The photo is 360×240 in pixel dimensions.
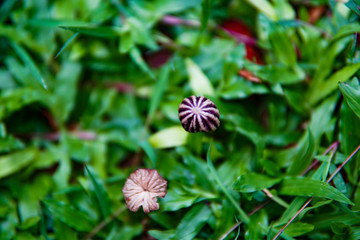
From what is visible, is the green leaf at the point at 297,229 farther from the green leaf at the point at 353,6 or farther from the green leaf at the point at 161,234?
the green leaf at the point at 353,6

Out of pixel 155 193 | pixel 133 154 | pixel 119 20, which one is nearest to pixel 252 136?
pixel 155 193

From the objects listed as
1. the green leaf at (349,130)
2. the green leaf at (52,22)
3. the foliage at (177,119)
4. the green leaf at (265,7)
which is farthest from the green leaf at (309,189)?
the green leaf at (52,22)

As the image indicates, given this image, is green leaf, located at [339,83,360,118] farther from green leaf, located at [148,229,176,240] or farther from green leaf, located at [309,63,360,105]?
green leaf, located at [148,229,176,240]

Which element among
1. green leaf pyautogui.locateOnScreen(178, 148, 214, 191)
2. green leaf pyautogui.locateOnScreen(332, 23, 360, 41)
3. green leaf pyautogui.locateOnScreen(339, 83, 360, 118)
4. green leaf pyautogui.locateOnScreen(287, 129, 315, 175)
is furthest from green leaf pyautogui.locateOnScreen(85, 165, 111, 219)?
green leaf pyautogui.locateOnScreen(332, 23, 360, 41)

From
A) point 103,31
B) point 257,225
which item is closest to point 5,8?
point 103,31

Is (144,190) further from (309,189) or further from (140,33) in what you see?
(140,33)
